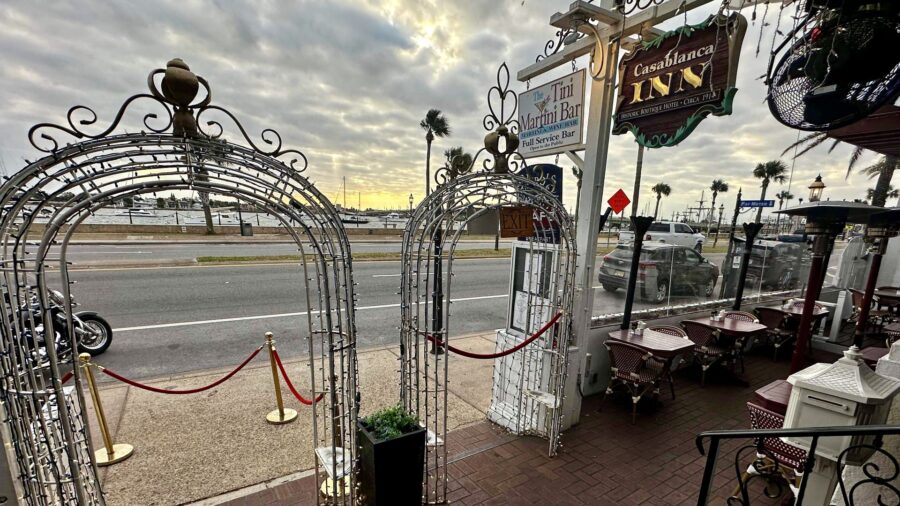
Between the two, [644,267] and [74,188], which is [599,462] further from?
[644,267]

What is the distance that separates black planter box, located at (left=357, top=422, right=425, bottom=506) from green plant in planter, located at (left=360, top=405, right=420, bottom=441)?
0.16ft

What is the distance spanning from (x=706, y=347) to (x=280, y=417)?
5943mm

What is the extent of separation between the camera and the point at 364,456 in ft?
9.44

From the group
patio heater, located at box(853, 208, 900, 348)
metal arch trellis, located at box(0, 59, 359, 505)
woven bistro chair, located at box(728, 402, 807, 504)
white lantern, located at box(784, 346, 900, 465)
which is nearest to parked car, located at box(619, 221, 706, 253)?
patio heater, located at box(853, 208, 900, 348)

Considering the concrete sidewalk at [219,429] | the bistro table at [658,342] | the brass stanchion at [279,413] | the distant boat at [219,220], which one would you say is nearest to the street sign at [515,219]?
the bistro table at [658,342]

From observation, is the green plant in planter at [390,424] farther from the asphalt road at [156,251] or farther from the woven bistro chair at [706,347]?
the asphalt road at [156,251]

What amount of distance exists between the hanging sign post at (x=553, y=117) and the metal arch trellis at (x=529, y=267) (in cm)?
43

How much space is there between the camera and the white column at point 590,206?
3693 mm

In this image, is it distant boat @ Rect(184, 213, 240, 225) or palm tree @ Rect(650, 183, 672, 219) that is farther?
palm tree @ Rect(650, 183, 672, 219)

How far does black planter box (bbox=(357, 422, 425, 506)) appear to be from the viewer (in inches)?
108

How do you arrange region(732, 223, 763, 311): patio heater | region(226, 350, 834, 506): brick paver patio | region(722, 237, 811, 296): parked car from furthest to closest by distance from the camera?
1. region(722, 237, 811, 296): parked car
2. region(732, 223, 763, 311): patio heater
3. region(226, 350, 834, 506): brick paver patio

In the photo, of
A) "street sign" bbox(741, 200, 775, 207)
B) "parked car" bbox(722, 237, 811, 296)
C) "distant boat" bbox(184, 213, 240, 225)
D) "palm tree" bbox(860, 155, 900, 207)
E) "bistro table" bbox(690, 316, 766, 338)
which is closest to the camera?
"bistro table" bbox(690, 316, 766, 338)

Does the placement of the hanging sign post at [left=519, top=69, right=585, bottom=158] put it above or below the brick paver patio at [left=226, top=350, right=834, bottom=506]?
above

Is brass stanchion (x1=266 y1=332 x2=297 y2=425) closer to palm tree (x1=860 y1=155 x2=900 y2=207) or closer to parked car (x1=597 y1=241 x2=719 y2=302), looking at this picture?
parked car (x1=597 y1=241 x2=719 y2=302)
